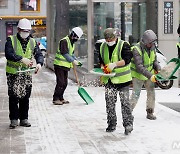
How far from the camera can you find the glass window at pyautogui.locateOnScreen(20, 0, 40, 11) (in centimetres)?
4353

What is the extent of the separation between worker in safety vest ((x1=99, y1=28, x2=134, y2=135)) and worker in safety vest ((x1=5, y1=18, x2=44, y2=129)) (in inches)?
46.4

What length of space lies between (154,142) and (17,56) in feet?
8.29

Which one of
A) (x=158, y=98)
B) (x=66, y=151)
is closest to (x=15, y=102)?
(x=66, y=151)

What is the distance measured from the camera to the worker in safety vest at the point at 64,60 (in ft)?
35.2

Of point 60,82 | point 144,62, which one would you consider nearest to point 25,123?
point 144,62

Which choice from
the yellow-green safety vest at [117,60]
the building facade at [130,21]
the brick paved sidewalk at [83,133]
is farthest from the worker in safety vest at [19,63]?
the building facade at [130,21]

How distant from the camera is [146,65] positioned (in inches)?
338

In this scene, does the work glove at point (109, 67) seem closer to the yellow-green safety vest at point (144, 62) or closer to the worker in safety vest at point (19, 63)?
the yellow-green safety vest at point (144, 62)

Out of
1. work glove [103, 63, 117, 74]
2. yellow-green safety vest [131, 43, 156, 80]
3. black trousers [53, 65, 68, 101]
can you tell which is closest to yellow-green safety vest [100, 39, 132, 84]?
work glove [103, 63, 117, 74]

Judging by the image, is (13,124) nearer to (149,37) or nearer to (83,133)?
(83,133)

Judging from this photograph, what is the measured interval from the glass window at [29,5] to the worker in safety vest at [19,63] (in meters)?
35.9

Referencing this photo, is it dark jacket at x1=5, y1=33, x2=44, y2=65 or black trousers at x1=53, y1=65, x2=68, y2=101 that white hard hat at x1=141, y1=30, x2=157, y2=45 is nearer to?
dark jacket at x1=5, y1=33, x2=44, y2=65

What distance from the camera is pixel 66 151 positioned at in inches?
262

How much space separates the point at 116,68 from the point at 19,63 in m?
1.59
